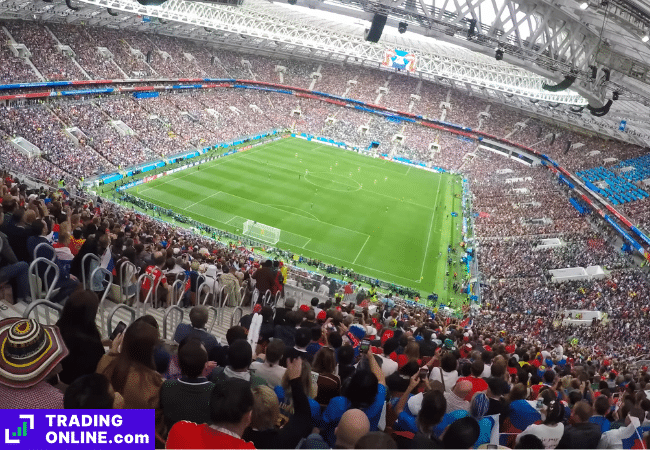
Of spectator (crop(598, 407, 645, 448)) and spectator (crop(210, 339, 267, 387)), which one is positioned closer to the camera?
spectator (crop(210, 339, 267, 387))

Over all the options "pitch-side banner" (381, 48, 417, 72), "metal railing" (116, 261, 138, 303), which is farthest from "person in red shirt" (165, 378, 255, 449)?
"pitch-side banner" (381, 48, 417, 72)

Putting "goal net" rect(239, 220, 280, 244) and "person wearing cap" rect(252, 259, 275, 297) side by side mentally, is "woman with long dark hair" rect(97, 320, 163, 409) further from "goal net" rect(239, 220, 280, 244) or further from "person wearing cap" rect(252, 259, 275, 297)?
"goal net" rect(239, 220, 280, 244)

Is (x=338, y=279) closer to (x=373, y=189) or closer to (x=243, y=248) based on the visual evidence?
(x=243, y=248)

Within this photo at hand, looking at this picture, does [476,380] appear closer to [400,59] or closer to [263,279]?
[263,279]

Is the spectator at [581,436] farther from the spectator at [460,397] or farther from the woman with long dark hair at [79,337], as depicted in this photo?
the woman with long dark hair at [79,337]

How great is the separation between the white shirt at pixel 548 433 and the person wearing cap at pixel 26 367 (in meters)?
4.52

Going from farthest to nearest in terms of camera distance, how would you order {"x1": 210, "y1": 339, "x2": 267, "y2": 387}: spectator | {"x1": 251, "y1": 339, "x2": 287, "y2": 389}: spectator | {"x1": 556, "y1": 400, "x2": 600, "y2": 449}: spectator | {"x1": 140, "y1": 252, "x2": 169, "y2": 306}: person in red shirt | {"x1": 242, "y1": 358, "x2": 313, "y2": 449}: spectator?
1. {"x1": 140, "y1": 252, "x2": 169, "y2": 306}: person in red shirt
2. {"x1": 556, "y1": 400, "x2": 600, "y2": 449}: spectator
3. {"x1": 251, "y1": 339, "x2": 287, "y2": 389}: spectator
4. {"x1": 210, "y1": 339, "x2": 267, "y2": 387}: spectator
5. {"x1": 242, "y1": 358, "x2": 313, "y2": 449}: spectator

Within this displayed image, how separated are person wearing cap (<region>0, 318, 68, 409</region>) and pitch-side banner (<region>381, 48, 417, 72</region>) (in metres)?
55.9

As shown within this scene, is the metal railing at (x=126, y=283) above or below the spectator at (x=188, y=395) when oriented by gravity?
below

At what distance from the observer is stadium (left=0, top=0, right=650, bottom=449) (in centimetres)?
410

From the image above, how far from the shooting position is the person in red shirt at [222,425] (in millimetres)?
3149

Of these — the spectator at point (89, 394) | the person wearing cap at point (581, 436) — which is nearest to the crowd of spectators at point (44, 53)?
the spectator at point (89, 394)

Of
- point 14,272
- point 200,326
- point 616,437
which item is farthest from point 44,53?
point 616,437

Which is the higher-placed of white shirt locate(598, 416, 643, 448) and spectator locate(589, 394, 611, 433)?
white shirt locate(598, 416, 643, 448)
